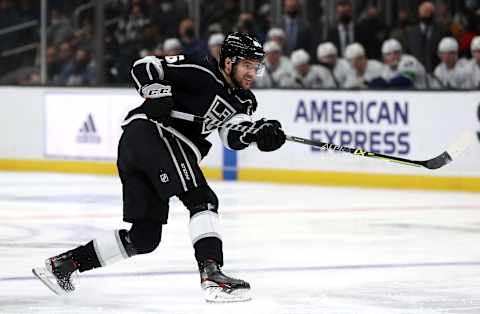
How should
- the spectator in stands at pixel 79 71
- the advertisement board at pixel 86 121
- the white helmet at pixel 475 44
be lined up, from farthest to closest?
the spectator in stands at pixel 79 71, the advertisement board at pixel 86 121, the white helmet at pixel 475 44

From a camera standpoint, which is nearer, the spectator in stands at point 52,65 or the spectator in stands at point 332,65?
the spectator in stands at point 332,65

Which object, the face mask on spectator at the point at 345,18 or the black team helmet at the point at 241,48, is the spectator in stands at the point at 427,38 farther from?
the black team helmet at the point at 241,48

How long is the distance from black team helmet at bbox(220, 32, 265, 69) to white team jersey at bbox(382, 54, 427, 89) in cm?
682

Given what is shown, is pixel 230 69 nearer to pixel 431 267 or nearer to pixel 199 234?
pixel 199 234

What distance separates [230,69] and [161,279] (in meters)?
1.21

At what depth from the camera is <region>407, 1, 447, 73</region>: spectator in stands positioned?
1239cm

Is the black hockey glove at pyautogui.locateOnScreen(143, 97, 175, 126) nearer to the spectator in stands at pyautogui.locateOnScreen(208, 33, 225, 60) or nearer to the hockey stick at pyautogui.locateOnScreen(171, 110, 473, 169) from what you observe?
the hockey stick at pyautogui.locateOnScreen(171, 110, 473, 169)

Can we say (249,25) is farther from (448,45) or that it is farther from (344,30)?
(448,45)

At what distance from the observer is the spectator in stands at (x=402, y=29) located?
1260cm

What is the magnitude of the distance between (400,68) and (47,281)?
23.4ft

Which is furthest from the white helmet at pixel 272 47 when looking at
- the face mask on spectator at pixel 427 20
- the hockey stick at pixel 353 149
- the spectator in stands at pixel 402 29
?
the hockey stick at pixel 353 149

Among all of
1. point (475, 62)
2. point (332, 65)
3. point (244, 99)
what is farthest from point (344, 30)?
point (244, 99)

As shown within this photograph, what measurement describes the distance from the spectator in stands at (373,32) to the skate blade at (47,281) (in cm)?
746

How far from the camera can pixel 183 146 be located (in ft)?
18.6
